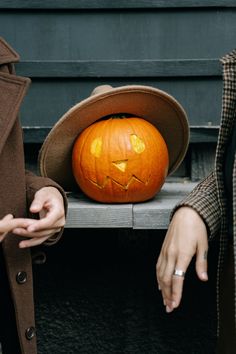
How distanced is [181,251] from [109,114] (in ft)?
3.28

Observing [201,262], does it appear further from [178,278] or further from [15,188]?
[15,188]

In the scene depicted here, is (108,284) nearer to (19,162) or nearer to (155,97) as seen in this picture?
(155,97)

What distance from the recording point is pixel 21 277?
7.55 ft

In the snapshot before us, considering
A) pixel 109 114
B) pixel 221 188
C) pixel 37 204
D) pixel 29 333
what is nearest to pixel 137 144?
pixel 109 114

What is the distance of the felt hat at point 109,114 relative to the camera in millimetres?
2791

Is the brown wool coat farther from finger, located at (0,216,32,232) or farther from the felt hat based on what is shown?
the felt hat

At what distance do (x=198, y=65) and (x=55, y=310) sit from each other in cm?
137

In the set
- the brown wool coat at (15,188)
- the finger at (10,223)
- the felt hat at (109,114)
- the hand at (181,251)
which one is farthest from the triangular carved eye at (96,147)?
the finger at (10,223)

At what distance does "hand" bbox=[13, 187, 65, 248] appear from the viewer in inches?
80.6

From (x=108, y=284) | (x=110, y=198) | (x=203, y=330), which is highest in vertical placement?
(x=110, y=198)

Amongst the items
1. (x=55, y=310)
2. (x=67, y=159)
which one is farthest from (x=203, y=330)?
(x=67, y=159)

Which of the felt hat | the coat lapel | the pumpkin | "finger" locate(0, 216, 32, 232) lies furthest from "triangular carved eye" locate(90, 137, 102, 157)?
"finger" locate(0, 216, 32, 232)

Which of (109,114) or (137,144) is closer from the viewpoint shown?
(137,144)

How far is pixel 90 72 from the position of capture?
11.3ft
